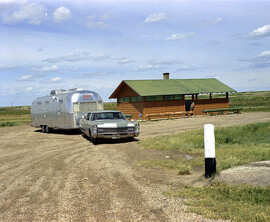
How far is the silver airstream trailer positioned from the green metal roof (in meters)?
10.7

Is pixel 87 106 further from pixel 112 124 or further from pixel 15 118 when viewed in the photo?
pixel 15 118

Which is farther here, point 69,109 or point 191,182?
point 69,109

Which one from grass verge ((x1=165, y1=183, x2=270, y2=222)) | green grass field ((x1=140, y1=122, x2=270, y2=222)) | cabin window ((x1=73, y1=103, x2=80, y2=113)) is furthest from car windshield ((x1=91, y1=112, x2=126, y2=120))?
grass verge ((x1=165, y1=183, x2=270, y2=222))

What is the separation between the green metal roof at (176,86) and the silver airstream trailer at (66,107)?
35.0 feet

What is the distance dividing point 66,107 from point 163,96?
15.5 m

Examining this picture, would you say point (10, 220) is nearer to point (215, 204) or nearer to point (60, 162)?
point (215, 204)

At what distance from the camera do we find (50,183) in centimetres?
737

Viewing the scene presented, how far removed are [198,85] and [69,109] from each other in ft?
70.9

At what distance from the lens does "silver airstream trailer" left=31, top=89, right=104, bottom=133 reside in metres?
19.6

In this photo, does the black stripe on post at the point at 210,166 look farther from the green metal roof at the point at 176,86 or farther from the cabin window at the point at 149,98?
the cabin window at the point at 149,98

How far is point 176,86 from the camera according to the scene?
3591 centimetres

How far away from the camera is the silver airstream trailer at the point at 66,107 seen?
1956 cm

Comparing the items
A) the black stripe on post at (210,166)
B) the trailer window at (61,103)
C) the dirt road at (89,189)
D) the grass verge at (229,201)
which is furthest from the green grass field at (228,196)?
the trailer window at (61,103)

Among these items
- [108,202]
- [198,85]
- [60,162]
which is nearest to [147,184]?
[108,202]
